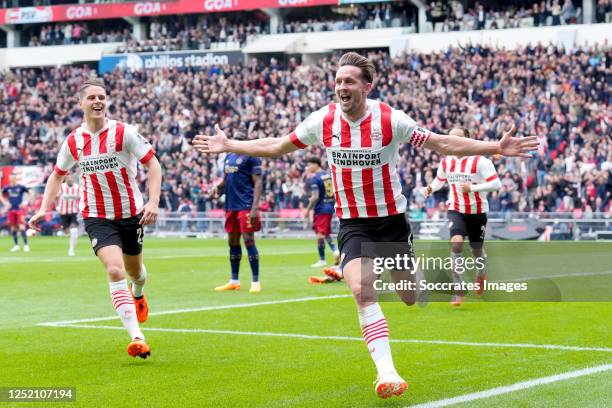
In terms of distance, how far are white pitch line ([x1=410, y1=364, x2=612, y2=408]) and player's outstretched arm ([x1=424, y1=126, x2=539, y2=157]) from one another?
5.41 feet

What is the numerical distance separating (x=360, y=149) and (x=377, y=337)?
142 centimetres

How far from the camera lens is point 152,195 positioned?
362 inches

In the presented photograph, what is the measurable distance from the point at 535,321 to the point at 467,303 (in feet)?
7.35

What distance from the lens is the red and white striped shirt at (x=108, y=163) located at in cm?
951

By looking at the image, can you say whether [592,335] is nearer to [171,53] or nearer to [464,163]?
[464,163]

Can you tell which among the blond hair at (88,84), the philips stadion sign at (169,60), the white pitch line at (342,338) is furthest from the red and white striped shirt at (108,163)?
the philips stadion sign at (169,60)

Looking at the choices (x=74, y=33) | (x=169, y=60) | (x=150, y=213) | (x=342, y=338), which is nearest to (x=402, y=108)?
(x=169, y=60)

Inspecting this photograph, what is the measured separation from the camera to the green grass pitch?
721 cm

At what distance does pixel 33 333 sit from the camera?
10688 millimetres

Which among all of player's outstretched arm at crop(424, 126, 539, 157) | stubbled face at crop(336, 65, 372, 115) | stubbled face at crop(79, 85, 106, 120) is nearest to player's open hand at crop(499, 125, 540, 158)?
player's outstretched arm at crop(424, 126, 539, 157)

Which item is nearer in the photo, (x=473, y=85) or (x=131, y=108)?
(x=473, y=85)

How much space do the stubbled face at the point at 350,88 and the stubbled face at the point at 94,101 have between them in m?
2.85

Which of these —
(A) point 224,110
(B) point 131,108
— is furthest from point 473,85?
(B) point 131,108

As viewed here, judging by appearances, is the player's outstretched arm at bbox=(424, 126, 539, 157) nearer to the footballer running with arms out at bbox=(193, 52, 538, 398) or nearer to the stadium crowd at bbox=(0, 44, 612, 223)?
the footballer running with arms out at bbox=(193, 52, 538, 398)
